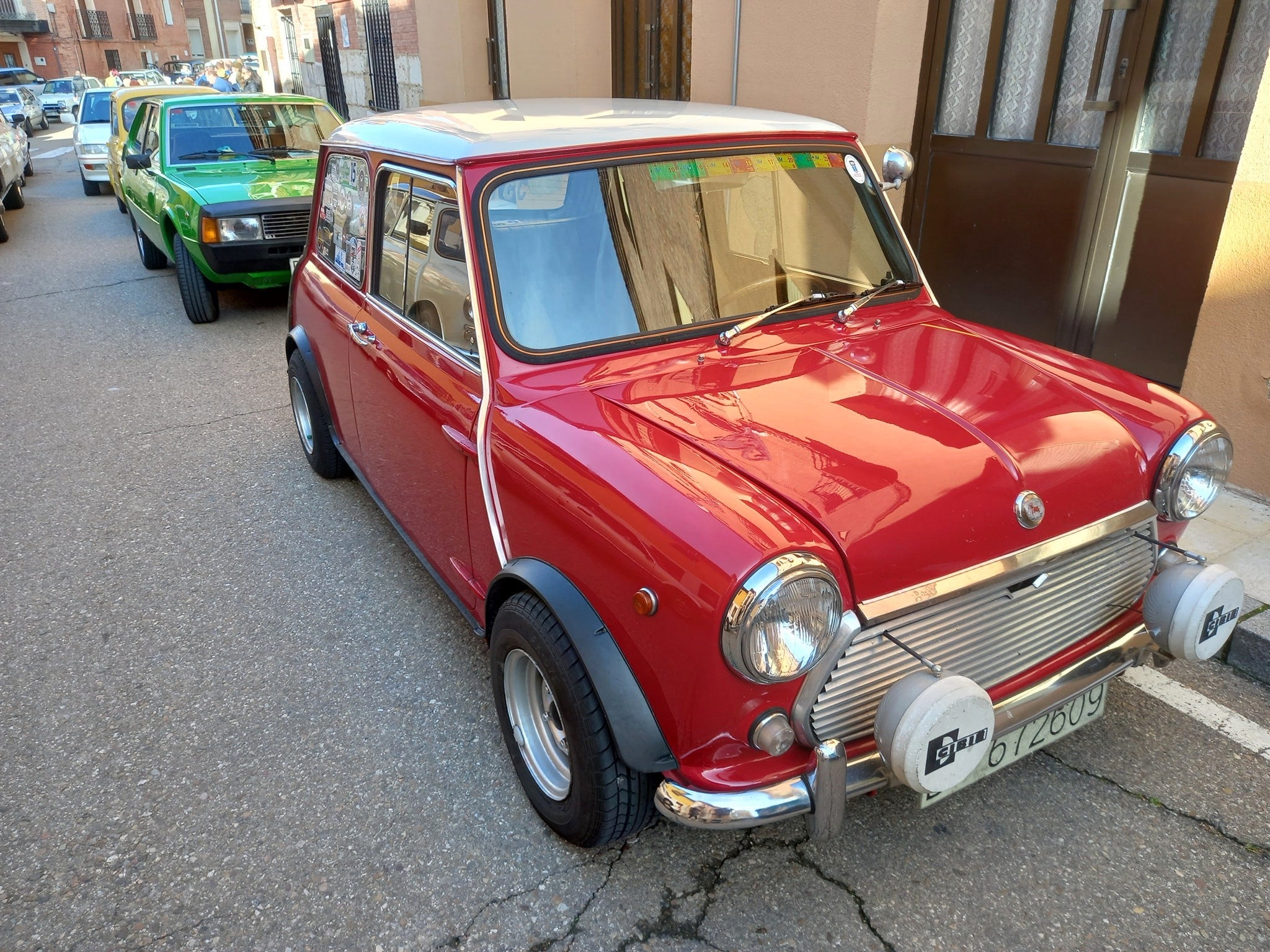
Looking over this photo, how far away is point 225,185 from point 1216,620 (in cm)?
760

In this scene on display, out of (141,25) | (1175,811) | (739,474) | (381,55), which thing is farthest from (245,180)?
(141,25)

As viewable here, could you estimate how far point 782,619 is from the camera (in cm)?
182

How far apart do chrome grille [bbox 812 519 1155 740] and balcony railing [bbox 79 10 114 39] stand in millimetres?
62063

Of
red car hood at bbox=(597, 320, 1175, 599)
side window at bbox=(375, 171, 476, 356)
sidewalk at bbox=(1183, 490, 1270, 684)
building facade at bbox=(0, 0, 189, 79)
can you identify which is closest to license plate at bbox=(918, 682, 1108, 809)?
red car hood at bbox=(597, 320, 1175, 599)

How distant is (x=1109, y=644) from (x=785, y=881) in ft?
3.42

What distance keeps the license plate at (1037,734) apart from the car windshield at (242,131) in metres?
7.95

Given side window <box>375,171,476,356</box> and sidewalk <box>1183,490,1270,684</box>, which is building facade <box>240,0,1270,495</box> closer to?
sidewalk <box>1183,490,1270,684</box>

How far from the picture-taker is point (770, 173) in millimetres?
2975

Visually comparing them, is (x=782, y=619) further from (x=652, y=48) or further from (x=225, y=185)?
(x=652, y=48)

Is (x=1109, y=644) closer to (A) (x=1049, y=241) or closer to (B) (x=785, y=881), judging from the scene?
(B) (x=785, y=881)

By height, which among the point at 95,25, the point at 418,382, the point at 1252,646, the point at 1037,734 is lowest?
the point at 1252,646

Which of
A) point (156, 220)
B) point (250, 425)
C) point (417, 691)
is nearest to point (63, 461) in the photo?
point (250, 425)

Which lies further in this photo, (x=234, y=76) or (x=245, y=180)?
(x=234, y=76)

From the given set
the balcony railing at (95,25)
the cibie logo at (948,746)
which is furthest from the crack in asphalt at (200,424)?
the balcony railing at (95,25)
